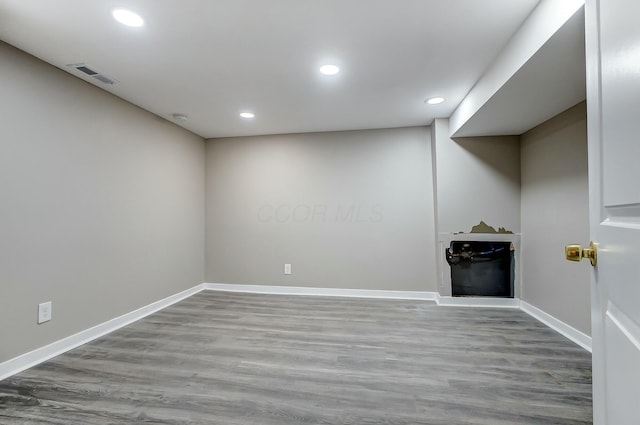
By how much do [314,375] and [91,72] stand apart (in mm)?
2887

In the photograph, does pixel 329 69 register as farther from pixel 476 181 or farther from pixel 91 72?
pixel 476 181

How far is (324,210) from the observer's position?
3.74 metres

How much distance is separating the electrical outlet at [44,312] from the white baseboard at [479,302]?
12.2 feet

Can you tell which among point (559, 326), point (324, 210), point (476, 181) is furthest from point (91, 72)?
point (559, 326)

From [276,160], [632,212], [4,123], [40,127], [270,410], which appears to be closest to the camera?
[632,212]

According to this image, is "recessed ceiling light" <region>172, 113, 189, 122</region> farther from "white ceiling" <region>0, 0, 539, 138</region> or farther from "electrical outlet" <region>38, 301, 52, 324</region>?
"electrical outlet" <region>38, 301, 52, 324</region>

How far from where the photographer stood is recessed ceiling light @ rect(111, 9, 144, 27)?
5.08 feet

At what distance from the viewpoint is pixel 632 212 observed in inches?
24.1

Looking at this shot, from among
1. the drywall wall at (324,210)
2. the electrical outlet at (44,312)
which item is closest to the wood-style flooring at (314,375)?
the electrical outlet at (44,312)

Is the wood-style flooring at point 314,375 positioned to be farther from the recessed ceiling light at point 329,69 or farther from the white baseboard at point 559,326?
the recessed ceiling light at point 329,69

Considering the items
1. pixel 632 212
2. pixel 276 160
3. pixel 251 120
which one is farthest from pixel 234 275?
pixel 632 212

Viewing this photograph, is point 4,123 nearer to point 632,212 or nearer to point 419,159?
point 632,212

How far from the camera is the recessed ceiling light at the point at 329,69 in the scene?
210cm

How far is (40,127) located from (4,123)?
21cm
